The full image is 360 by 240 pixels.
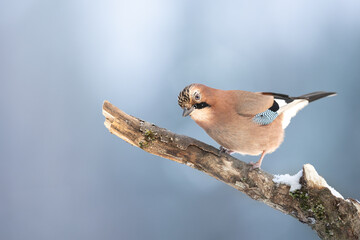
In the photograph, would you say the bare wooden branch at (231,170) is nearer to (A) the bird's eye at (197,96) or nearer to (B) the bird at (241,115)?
(B) the bird at (241,115)

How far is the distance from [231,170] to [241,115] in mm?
497

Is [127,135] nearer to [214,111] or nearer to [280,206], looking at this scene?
[214,111]

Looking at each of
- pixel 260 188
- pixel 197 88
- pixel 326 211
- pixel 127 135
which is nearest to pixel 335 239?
pixel 326 211

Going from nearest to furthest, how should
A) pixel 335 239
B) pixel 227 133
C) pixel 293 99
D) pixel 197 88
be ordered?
1. pixel 335 239
2. pixel 197 88
3. pixel 227 133
4. pixel 293 99

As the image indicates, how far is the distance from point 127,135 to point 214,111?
2.55ft

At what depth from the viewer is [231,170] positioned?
2.89 meters

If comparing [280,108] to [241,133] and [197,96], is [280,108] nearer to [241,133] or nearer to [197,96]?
[241,133]

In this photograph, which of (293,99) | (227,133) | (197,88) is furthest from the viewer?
(293,99)

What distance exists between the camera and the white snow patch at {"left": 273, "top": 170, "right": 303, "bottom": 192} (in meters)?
2.69

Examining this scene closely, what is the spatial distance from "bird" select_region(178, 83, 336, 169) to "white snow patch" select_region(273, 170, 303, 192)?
0.19 m

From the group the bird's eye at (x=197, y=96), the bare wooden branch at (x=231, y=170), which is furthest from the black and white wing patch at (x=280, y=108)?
the bird's eye at (x=197, y=96)

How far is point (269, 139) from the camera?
3.13 m

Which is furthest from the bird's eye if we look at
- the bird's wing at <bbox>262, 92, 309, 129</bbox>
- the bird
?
the bird's wing at <bbox>262, 92, 309, 129</bbox>

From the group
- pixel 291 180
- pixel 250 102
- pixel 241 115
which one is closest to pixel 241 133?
pixel 241 115
